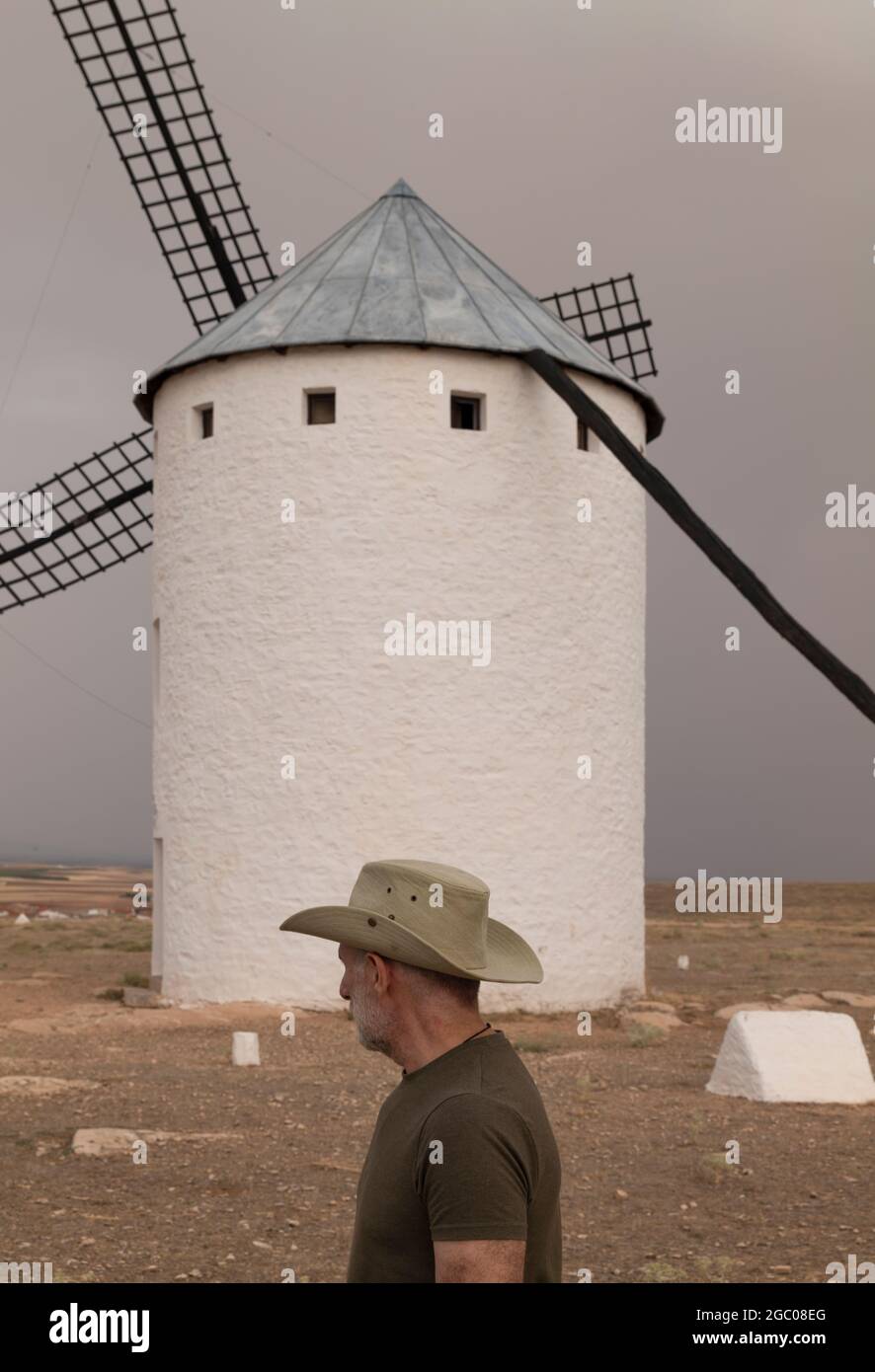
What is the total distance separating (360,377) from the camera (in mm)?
15305

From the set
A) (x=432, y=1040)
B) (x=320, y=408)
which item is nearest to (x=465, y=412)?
(x=320, y=408)

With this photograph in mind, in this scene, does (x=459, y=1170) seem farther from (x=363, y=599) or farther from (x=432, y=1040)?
(x=363, y=599)

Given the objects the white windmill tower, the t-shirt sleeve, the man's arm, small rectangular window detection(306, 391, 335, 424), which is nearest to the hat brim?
the t-shirt sleeve

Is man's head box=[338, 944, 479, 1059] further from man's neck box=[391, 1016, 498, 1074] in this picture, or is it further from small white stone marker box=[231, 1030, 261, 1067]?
small white stone marker box=[231, 1030, 261, 1067]

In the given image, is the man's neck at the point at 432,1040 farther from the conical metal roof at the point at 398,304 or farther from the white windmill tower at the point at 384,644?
the conical metal roof at the point at 398,304

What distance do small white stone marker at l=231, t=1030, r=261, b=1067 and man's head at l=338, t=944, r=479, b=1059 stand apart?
9.06m

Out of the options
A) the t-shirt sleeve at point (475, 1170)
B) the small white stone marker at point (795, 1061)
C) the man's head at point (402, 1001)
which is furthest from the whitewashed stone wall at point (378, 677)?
the t-shirt sleeve at point (475, 1170)

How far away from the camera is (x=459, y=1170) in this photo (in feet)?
8.88

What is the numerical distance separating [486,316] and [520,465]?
67.0 inches

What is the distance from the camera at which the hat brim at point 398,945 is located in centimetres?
304

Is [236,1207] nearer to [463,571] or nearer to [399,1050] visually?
[399,1050]

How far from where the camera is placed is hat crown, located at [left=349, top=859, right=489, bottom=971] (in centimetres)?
309
